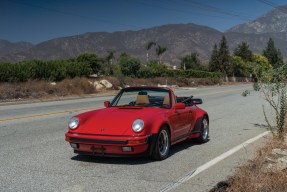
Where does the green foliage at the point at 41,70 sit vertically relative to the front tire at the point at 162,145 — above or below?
above

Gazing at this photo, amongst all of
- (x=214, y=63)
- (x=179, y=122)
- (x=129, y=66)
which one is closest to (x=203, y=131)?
(x=179, y=122)

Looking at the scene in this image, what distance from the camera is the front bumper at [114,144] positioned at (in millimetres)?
6938

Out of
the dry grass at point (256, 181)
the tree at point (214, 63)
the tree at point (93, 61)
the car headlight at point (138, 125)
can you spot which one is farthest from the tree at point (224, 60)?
the dry grass at point (256, 181)

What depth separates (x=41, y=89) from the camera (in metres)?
31.1

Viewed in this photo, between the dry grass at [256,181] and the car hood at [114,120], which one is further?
the car hood at [114,120]

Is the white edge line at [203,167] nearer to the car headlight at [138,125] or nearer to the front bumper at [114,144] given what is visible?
the front bumper at [114,144]

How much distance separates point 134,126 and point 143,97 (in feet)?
5.13

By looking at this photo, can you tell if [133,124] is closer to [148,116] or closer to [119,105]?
[148,116]

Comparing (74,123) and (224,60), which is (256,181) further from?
(224,60)

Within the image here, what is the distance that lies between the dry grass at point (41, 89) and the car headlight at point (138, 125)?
21.7 m

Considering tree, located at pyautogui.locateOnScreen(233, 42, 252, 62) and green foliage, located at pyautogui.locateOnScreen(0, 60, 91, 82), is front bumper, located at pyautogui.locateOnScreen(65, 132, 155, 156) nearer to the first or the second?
green foliage, located at pyautogui.locateOnScreen(0, 60, 91, 82)

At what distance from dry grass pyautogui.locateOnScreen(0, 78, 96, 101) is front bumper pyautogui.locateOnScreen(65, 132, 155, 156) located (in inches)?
840

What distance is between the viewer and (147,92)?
8.69 m

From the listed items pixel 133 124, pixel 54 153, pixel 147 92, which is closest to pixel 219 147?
pixel 147 92
